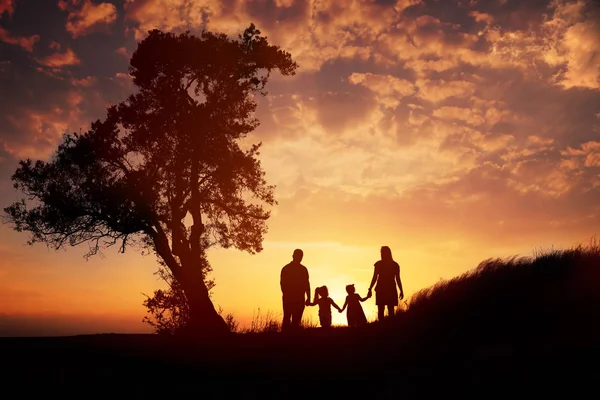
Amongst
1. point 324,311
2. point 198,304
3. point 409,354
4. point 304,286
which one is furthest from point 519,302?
point 198,304

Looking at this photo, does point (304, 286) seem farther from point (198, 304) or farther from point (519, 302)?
point (198, 304)

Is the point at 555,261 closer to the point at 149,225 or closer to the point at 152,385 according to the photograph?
the point at 152,385

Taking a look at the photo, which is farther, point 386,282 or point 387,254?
point 387,254

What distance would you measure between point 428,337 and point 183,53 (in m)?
17.4

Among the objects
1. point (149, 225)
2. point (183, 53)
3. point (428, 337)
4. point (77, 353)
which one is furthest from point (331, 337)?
point (183, 53)

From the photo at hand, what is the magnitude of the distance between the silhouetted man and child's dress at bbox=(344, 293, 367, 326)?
2661 millimetres

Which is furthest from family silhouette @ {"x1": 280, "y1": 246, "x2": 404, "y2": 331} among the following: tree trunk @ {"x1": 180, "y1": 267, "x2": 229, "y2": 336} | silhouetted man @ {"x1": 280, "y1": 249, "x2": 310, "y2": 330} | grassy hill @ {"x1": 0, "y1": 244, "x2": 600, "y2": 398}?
tree trunk @ {"x1": 180, "y1": 267, "x2": 229, "y2": 336}

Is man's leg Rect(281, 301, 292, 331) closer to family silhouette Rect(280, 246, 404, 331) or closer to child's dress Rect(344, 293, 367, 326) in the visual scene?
family silhouette Rect(280, 246, 404, 331)

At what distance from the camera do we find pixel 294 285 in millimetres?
16359

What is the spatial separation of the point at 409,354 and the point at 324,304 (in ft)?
25.9

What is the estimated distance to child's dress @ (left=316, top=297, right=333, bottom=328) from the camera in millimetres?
18844

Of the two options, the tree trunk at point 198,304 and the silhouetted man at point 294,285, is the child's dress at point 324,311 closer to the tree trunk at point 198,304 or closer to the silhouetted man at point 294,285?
the silhouetted man at point 294,285

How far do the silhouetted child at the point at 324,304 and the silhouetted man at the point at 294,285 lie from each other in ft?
7.24

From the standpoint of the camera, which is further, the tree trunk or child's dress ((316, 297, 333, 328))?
the tree trunk
